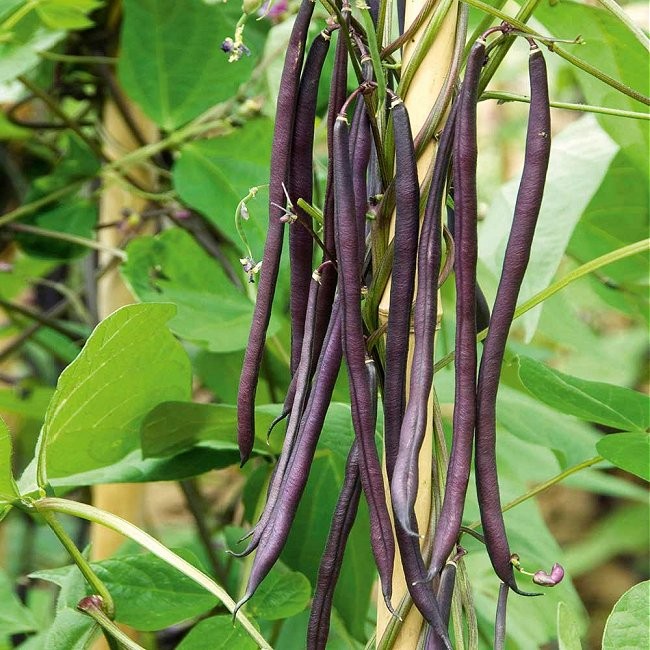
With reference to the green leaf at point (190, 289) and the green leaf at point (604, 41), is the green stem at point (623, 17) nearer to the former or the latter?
the green leaf at point (604, 41)

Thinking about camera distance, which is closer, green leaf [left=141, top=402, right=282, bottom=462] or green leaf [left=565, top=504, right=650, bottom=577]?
green leaf [left=141, top=402, right=282, bottom=462]

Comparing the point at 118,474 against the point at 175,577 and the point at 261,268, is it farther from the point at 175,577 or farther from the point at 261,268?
the point at 261,268

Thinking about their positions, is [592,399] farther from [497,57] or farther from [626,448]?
[497,57]

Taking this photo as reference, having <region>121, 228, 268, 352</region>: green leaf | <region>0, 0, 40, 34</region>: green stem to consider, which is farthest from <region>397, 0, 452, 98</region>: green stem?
<region>0, 0, 40, 34</region>: green stem

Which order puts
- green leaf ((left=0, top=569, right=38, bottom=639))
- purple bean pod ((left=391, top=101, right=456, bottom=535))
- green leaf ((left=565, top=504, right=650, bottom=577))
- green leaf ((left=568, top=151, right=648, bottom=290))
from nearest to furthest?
purple bean pod ((left=391, top=101, right=456, bottom=535)) → green leaf ((left=0, top=569, right=38, bottom=639)) → green leaf ((left=568, top=151, right=648, bottom=290)) → green leaf ((left=565, top=504, right=650, bottom=577))

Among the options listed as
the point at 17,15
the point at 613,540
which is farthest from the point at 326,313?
the point at 613,540

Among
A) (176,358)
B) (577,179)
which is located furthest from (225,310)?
(577,179)

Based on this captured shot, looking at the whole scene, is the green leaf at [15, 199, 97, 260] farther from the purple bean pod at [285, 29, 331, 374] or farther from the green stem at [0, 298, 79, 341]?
the purple bean pod at [285, 29, 331, 374]
